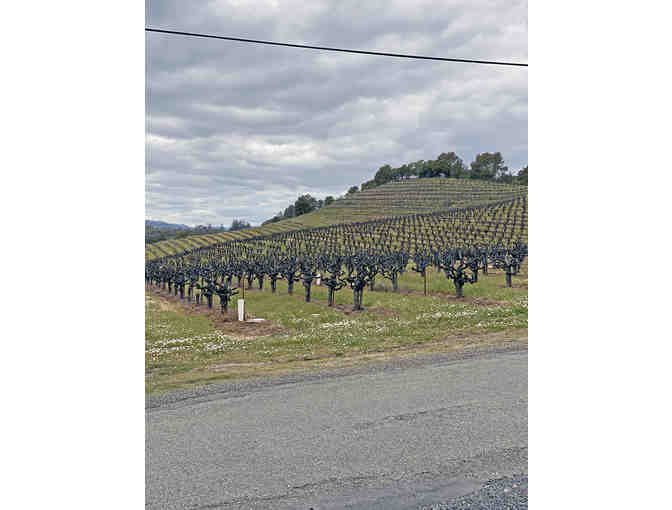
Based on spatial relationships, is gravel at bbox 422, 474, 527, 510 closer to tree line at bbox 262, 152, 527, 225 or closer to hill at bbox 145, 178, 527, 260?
hill at bbox 145, 178, 527, 260

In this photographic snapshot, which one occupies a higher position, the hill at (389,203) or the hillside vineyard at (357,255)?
the hill at (389,203)

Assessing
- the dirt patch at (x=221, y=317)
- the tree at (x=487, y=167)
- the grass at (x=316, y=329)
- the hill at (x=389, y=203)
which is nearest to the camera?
the grass at (x=316, y=329)

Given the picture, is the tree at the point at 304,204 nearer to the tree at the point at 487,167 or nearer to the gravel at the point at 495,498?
the tree at the point at 487,167

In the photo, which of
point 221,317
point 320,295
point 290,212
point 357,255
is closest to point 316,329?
point 221,317

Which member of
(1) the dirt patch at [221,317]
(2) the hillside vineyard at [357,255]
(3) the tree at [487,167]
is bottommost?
(1) the dirt patch at [221,317]

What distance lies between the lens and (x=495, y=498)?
3260 mm

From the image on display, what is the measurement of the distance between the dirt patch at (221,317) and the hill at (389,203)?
1.82 meters

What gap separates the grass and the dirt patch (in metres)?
0.05

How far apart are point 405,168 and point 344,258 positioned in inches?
686

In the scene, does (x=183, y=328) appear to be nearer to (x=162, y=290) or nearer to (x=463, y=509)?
(x=162, y=290)

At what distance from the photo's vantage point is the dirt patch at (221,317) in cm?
1135

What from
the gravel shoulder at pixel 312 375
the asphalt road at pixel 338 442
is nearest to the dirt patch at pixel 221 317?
the gravel shoulder at pixel 312 375

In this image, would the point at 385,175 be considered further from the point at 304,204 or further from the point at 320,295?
the point at 320,295

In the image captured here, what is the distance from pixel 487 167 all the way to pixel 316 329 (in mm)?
→ 31767
